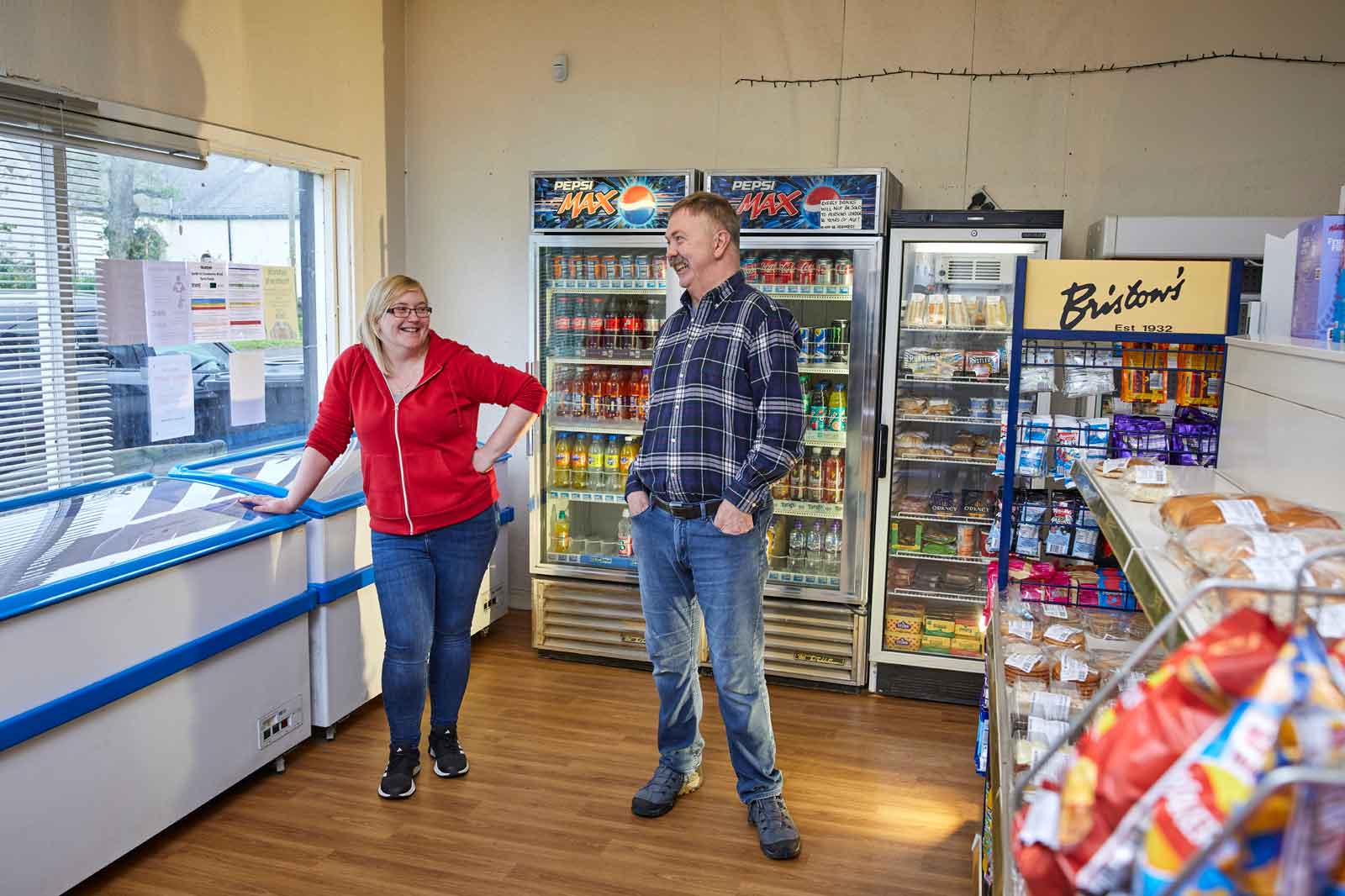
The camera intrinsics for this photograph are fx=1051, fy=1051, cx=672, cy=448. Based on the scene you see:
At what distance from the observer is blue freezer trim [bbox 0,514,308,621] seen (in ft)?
8.78

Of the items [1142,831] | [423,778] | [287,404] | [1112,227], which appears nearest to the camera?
[1142,831]

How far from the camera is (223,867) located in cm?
314

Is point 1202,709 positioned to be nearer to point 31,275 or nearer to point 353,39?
point 31,275

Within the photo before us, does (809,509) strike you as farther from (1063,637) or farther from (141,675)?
(141,675)

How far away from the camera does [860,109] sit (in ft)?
16.7

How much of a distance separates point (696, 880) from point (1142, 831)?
2.41 metres

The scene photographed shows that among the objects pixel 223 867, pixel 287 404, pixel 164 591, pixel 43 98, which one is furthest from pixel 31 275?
pixel 223 867

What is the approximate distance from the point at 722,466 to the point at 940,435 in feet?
6.58

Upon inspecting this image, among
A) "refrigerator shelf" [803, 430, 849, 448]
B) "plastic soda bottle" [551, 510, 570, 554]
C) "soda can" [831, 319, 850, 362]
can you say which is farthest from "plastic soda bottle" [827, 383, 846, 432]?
"plastic soda bottle" [551, 510, 570, 554]

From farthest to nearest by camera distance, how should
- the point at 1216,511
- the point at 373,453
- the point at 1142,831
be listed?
the point at 373,453 → the point at 1216,511 → the point at 1142,831

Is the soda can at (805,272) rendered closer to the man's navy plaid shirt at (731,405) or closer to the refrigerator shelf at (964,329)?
the refrigerator shelf at (964,329)

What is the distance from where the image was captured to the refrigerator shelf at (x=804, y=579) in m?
4.77

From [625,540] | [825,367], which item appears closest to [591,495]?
[625,540]

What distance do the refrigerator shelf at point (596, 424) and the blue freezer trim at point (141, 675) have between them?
5.19ft
